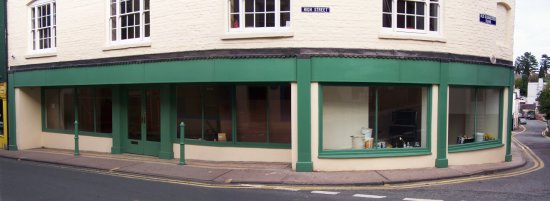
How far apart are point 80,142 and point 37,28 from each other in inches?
183

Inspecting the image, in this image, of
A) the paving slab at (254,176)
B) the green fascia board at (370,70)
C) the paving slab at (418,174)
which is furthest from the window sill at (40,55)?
the paving slab at (418,174)

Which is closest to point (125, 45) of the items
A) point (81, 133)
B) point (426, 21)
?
point (81, 133)

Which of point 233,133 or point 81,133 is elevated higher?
point 233,133

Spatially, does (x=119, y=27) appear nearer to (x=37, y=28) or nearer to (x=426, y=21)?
(x=37, y=28)

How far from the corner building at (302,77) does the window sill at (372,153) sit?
33mm

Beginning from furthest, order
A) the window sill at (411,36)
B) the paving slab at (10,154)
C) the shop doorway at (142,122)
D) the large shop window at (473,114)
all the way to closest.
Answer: the paving slab at (10,154)
the shop doorway at (142,122)
the large shop window at (473,114)
the window sill at (411,36)

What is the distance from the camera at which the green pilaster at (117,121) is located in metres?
14.4

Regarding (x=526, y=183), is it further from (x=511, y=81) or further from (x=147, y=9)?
(x=147, y=9)

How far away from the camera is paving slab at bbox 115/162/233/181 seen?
10.4 m

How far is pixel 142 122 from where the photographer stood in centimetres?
1406

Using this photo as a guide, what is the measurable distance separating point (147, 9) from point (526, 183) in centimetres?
1125

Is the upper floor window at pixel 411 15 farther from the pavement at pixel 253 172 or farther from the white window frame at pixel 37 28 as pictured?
the white window frame at pixel 37 28

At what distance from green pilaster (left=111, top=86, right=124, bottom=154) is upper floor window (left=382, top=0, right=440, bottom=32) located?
885 cm

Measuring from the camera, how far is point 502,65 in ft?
44.3
